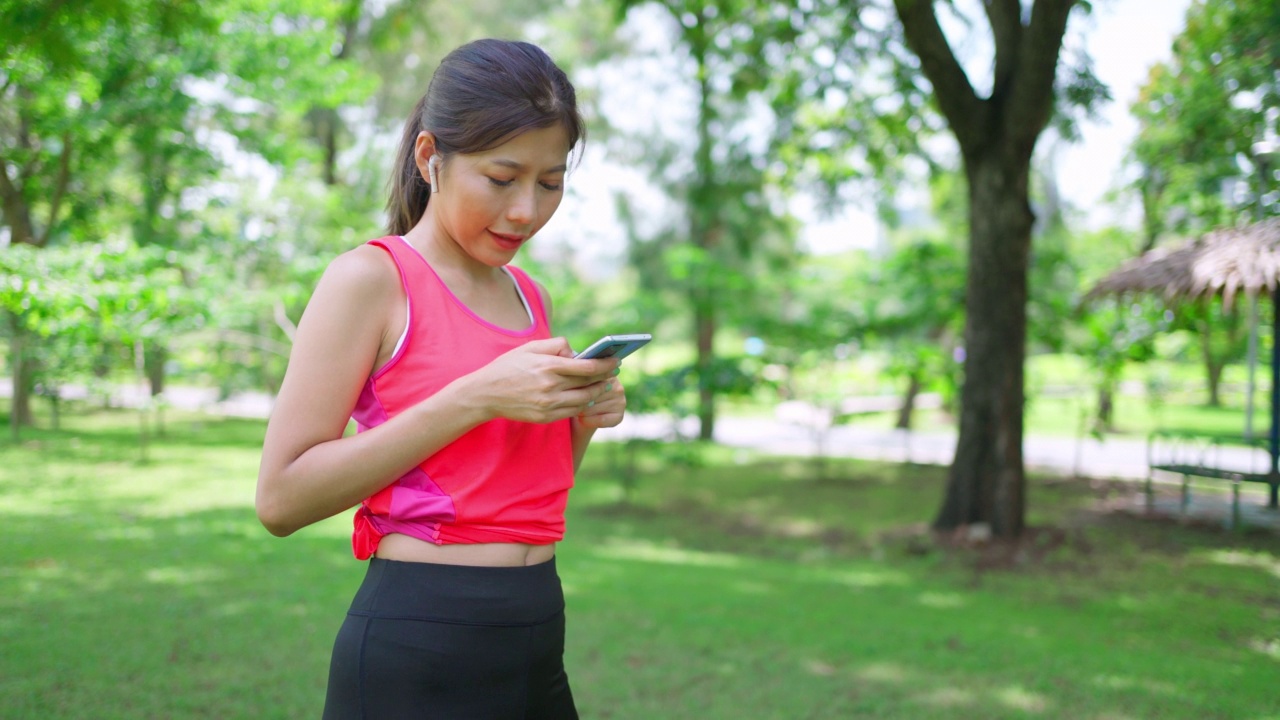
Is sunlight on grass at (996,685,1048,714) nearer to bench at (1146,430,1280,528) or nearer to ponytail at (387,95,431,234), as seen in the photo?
ponytail at (387,95,431,234)

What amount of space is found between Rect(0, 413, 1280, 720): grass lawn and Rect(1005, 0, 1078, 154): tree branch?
323 cm

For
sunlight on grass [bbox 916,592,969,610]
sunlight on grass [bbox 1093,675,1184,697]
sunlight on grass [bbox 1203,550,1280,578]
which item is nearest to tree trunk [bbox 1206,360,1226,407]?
sunlight on grass [bbox 1203,550,1280,578]

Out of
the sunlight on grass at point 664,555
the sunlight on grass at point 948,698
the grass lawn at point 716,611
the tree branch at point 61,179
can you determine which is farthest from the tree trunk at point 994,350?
the tree branch at point 61,179

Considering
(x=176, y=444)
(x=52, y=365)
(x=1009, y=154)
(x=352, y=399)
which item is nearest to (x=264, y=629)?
(x=352, y=399)

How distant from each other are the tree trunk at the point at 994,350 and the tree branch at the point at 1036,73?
9.2 inches

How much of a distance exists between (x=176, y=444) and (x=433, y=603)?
39.3 ft

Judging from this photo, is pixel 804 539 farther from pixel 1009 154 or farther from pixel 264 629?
pixel 264 629

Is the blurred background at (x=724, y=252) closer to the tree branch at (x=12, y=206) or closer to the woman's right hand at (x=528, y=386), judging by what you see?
the tree branch at (x=12, y=206)

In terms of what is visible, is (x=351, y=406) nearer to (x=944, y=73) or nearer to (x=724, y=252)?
(x=944, y=73)

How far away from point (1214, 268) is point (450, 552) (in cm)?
756

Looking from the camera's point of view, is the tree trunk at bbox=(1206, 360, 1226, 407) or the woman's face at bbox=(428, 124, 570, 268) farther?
the tree trunk at bbox=(1206, 360, 1226, 407)

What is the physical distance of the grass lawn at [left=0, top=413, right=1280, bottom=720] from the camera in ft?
11.7

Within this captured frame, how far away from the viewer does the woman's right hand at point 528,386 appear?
115 cm

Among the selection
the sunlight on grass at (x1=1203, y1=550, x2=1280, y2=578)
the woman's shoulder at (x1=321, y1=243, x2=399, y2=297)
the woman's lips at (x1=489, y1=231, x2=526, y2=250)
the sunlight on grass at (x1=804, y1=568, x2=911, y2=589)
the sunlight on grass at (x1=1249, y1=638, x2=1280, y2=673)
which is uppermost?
the woman's lips at (x1=489, y1=231, x2=526, y2=250)
